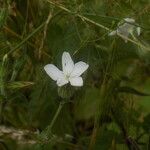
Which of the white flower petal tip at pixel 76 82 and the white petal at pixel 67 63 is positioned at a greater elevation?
the white petal at pixel 67 63

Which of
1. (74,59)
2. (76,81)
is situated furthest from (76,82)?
(74,59)

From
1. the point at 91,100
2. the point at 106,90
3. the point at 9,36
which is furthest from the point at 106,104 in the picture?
the point at 91,100

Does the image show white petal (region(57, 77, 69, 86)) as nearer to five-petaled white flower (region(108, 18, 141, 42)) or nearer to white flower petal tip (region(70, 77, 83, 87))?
white flower petal tip (region(70, 77, 83, 87))

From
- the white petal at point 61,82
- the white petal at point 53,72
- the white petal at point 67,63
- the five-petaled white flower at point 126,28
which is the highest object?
the five-petaled white flower at point 126,28

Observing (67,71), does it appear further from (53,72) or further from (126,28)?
(126,28)

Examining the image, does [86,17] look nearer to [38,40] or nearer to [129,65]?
[38,40]

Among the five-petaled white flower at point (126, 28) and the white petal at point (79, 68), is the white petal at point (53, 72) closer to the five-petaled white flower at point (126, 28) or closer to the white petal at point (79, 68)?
the white petal at point (79, 68)

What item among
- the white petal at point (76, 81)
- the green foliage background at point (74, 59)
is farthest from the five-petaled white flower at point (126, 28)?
the white petal at point (76, 81)

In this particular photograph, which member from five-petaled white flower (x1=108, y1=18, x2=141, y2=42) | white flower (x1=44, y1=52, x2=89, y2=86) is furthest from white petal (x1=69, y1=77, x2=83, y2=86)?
five-petaled white flower (x1=108, y1=18, x2=141, y2=42)
